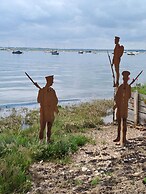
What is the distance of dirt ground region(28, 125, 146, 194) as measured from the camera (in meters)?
6.06

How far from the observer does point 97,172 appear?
6.89 m

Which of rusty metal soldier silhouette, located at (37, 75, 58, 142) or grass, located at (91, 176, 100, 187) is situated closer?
grass, located at (91, 176, 100, 187)

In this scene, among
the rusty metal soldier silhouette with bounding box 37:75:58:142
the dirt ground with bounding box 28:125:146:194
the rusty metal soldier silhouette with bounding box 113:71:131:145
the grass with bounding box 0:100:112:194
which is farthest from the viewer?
the rusty metal soldier silhouette with bounding box 113:71:131:145

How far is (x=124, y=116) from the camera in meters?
9.23

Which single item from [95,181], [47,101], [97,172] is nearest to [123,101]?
[47,101]

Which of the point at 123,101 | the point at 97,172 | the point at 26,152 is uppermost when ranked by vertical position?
the point at 123,101

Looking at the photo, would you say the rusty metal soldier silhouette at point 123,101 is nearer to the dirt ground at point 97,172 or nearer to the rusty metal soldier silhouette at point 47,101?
the dirt ground at point 97,172

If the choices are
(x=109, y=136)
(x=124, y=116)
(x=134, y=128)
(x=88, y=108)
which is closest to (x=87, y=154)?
(x=124, y=116)

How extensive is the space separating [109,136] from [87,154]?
3.35 metres

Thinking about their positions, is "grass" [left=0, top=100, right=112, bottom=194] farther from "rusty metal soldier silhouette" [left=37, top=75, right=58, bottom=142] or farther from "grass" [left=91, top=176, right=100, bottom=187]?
"grass" [left=91, top=176, right=100, bottom=187]

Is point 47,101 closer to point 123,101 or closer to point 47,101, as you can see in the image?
point 47,101

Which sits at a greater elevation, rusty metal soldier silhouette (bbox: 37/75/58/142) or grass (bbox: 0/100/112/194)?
rusty metal soldier silhouette (bbox: 37/75/58/142)

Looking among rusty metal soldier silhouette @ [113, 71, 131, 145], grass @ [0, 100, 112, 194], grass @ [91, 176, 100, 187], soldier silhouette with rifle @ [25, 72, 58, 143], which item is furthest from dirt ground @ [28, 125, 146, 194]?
soldier silhouette with rifle @ [25, 72, 58, 143]

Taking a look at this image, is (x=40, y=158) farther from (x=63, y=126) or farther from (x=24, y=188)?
(x=63, y=126)
